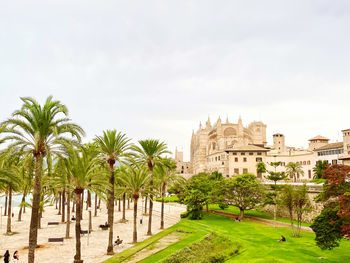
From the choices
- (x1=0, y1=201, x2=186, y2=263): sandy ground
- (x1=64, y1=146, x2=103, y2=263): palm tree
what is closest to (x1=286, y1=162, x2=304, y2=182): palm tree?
→ (x1=0, y1=201, x2=186, y2=263): sandy ground

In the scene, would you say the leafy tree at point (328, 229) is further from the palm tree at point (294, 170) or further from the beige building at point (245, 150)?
the palm tree at point (294, 170)

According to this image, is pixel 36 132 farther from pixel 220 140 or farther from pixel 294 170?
pixel 220 140

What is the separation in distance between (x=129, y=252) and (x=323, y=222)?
14.8 metres

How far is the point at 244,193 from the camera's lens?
41.7 metres

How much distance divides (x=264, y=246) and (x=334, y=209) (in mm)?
7981

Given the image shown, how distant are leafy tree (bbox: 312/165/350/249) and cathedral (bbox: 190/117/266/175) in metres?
81.9

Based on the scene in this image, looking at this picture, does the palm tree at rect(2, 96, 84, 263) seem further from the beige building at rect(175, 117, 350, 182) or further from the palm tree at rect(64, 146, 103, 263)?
the beige building at rect(175, 117, 350, 182)

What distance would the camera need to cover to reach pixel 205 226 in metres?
35.7

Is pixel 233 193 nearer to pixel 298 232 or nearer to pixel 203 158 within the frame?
pixel 298 232

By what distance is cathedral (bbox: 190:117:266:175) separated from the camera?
112 m

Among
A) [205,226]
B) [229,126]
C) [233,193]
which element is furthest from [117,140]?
[229,126]

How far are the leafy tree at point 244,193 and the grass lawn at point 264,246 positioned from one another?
464 centimetres

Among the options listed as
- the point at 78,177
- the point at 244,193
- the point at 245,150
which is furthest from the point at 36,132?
the point at 245,150

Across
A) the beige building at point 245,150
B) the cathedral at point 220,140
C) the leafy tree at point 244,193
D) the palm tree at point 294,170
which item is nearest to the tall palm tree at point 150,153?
the leafy tree at point 244,193
